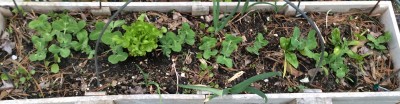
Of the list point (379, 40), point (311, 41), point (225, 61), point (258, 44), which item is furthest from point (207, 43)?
point (379, 40)

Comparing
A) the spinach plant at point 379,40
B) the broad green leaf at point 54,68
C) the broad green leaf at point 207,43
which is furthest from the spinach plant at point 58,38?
the spinach plant at point 379,40

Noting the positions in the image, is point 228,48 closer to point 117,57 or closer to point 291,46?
point 291,46

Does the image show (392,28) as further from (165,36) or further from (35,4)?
(35,4)

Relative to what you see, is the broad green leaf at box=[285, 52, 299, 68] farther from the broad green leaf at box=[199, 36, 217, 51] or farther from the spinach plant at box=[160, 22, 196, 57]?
the spinach plant at box=[160, 22, 196, 57]

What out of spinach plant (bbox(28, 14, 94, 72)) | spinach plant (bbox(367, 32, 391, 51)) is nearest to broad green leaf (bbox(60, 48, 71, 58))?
spinach plant (bbox(28, 14, 94, 72))

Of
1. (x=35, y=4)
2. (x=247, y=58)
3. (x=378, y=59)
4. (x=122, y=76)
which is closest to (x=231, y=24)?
(x=247, y=58)

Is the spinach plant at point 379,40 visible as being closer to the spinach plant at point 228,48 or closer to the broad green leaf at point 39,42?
the spinach plant at point 228,48

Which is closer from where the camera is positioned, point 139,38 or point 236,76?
point 139,38
